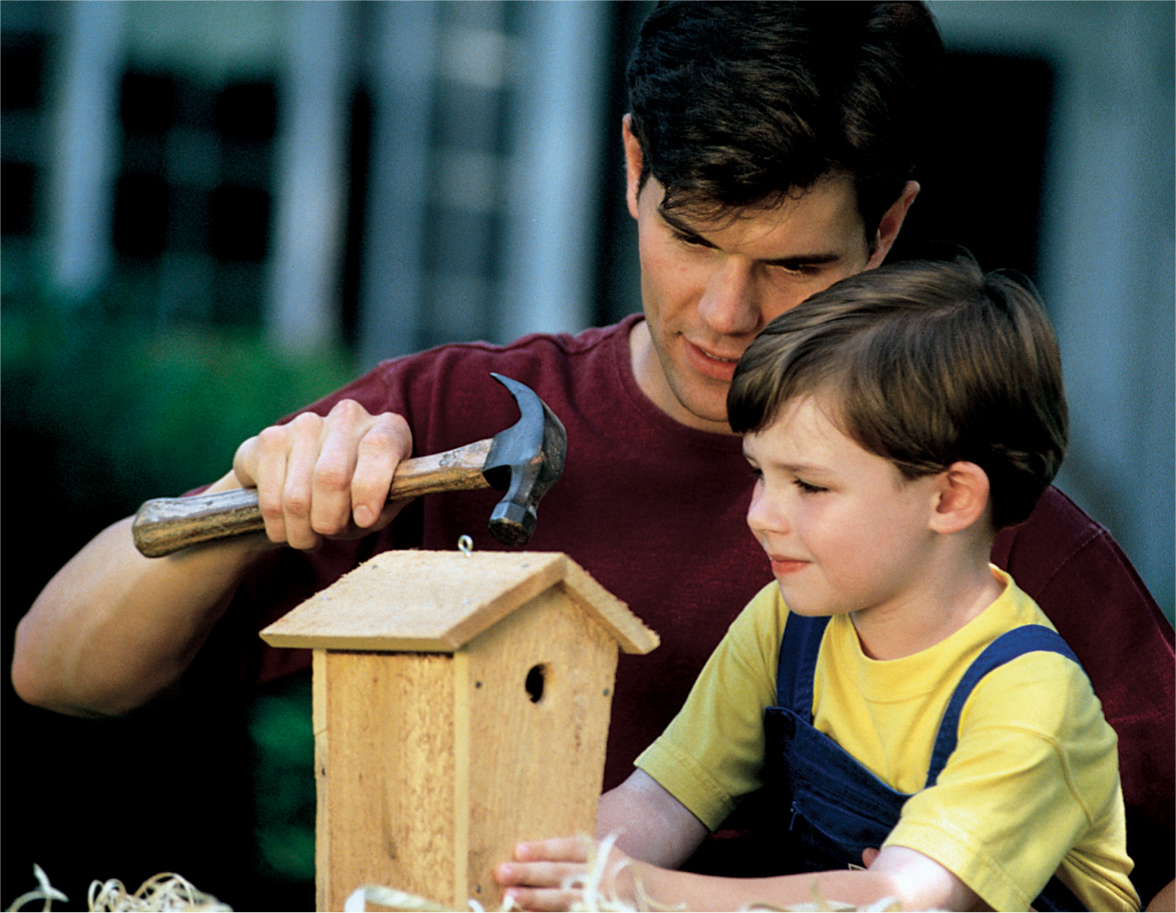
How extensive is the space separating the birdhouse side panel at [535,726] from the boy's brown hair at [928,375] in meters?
0.48

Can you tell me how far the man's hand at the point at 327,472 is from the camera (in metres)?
1.88

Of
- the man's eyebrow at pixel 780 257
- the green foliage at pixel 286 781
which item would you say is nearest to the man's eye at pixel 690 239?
the man's eyebrow at pixel 780 257

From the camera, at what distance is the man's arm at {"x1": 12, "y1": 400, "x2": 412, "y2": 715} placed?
6.23 feet

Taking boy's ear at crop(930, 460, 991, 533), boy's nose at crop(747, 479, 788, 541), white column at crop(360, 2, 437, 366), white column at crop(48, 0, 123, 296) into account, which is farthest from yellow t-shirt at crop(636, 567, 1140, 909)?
white column at crop(48, 0, 123, 296)

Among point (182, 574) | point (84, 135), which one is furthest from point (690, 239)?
point (84, 135)

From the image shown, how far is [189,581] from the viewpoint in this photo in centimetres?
226

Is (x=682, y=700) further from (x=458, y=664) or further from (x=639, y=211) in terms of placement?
(x=458, y=664)

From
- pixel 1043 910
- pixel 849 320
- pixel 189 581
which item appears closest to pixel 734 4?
pixel 849 320

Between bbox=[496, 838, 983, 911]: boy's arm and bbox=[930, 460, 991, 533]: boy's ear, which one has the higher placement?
bbox=[930, 460, 991, 533]: boy's ear

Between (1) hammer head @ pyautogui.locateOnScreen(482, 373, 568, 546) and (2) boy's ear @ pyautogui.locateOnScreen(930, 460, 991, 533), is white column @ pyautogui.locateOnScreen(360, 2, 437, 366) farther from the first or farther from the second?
(2) boy's ear @ pyautogui.locateOnScreen(930, 460, 991, 533)

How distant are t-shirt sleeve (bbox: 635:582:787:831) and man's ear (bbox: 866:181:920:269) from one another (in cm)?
75

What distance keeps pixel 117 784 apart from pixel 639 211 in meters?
1.75

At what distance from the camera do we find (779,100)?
2.12m

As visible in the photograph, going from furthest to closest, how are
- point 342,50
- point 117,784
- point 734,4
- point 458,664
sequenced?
point 342,50, point 117,784, point 734,4, point 458,664
